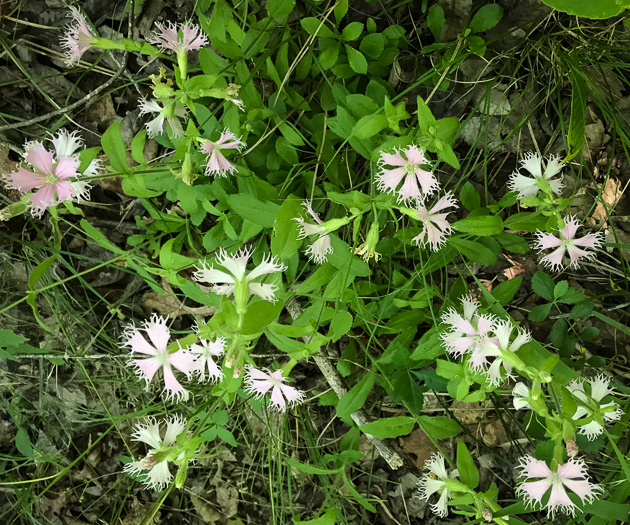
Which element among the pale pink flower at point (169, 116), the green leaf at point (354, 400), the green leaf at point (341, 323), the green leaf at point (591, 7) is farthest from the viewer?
the green leaf at point (354, 400)

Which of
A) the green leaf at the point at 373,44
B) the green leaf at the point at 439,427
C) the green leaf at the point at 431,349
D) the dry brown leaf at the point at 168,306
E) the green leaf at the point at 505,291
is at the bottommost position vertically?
Answer: the green leaf at the point at 439,427

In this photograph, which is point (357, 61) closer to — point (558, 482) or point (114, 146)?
point (114, 146)

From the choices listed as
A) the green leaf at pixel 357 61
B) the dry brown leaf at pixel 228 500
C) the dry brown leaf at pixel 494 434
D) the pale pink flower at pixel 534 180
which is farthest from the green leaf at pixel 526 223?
the dry brown leaf at pixel 228 500

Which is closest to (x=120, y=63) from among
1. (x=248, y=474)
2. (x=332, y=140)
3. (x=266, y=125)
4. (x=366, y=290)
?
(x=266, y=125)

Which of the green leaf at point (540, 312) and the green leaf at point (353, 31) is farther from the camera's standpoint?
the green leaf at point (540, 312)

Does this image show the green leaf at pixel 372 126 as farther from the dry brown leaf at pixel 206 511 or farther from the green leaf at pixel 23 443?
the green leaf at pixel 23 443

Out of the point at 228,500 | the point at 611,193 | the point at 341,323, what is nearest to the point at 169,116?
the point at 341,323
